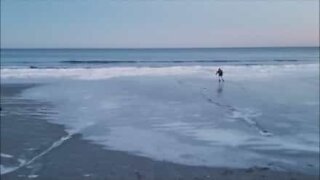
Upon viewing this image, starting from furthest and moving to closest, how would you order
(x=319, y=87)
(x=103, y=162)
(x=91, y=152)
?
(x=319, y=87) < (x=91, y=152) < (x=103, y=162)

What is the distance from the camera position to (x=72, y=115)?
13.2m

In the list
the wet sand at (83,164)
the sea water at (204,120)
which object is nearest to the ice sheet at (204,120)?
the sea water at (204,120)

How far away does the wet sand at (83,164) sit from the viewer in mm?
7434

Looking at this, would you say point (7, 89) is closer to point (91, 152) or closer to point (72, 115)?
point (72, 115)

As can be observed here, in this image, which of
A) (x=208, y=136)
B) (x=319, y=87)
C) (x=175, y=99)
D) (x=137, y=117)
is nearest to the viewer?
(x=208, y=136)

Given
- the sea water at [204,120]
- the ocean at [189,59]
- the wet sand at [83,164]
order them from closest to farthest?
the wet sand at [83,164] < the sea water at [204,120] < the ocean at [189,59]

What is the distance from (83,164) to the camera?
26.9 feet

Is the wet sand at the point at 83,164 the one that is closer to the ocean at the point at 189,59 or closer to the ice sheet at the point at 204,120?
the ice sheet at the point at 204,120

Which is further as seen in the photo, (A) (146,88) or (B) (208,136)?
(A) (146,88)

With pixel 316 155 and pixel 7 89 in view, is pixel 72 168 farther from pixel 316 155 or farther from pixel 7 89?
pixel 7 89

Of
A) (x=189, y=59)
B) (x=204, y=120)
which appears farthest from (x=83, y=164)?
(x=189, y=59)

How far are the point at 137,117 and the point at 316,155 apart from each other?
211 inches

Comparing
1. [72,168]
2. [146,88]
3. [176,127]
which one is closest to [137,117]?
[176,127]

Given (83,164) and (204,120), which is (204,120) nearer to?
(204,120)
